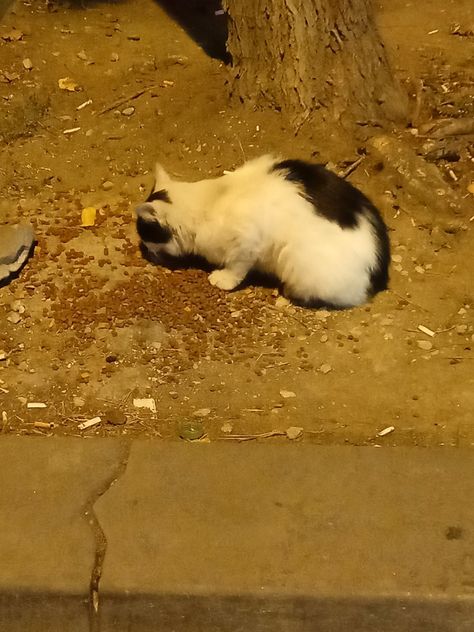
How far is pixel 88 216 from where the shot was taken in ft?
12.1

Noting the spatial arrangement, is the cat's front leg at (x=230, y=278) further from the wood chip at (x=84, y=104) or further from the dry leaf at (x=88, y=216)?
the wood chip at (x=84, y=104)

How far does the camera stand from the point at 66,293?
3.31 meters

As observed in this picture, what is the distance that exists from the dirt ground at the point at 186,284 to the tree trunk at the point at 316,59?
13cm

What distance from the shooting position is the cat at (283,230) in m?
3.15

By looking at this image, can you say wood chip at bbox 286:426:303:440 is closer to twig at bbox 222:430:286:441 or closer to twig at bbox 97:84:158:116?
twig at bbox 222:430:286:441

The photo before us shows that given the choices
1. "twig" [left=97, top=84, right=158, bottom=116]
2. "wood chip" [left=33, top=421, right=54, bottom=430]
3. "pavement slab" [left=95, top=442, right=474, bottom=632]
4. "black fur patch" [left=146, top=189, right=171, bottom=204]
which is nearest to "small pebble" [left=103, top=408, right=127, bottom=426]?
"wood chip" [left=33, top=421, right=54, bottom=430]

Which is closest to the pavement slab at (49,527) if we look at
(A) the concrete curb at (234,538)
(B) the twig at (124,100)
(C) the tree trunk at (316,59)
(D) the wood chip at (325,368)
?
(A) the concrete curb at (234,538)

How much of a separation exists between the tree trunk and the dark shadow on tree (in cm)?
51

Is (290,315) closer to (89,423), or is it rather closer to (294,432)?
(294,432)

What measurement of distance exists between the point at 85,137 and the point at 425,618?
2.95 metres

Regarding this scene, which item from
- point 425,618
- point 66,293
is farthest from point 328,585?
point 66,293

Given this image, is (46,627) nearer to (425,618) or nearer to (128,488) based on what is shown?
(128,488)

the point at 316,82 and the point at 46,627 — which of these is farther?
the point at 316,82

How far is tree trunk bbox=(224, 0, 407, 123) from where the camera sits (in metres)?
3.79
